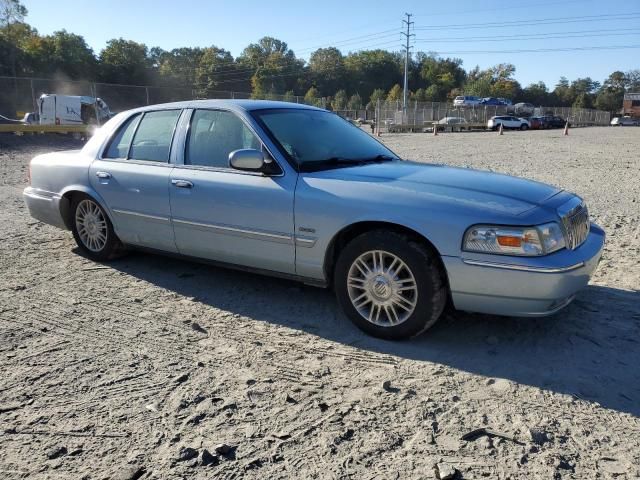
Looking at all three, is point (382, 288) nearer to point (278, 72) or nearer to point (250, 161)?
point (250, 161)

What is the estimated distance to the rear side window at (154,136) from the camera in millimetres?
4688

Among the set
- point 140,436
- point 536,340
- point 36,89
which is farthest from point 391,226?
point 36,89

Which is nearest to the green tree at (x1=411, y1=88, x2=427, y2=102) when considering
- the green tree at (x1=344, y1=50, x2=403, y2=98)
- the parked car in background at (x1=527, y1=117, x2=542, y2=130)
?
the green tree at (x1=344, y1=50, x2=403, y2=98)

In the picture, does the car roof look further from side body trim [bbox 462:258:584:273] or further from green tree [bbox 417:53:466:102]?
green tree [bbox 417:53:466:102]

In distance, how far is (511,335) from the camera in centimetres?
368

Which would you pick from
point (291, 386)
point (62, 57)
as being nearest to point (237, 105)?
point (291, 386)

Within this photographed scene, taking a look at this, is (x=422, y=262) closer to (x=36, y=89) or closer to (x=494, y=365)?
(x=494, y=365)

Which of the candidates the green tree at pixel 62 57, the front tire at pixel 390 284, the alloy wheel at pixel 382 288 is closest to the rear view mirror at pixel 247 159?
the front tire at pixel 390 284

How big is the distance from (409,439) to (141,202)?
10.5ft

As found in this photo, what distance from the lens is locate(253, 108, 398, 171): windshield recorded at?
4125 millimetres

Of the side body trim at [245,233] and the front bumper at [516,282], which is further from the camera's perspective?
the side body trim at [245,233]

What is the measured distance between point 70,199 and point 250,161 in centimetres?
255

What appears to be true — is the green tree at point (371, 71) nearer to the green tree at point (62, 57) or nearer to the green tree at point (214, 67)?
the green tree at point (214, 67)

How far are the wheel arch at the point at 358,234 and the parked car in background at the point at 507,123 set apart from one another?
166 feet
